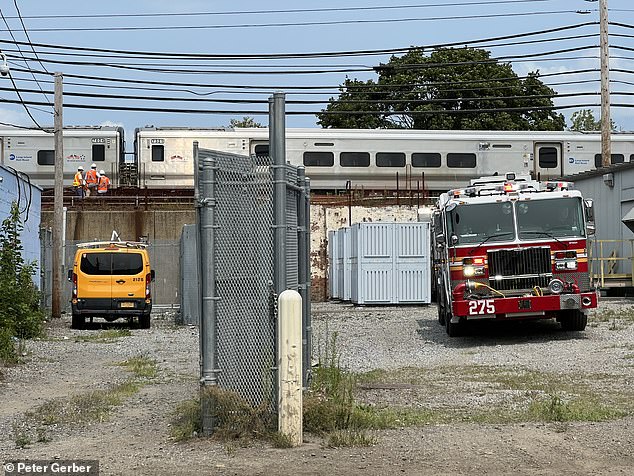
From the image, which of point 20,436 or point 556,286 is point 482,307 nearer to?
point 556,286

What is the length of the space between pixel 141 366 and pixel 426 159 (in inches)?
1123

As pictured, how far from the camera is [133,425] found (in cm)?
1059

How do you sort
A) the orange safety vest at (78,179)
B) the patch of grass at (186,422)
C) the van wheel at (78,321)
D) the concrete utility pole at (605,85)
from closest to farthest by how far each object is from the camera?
the patch of grass at (186,422)
the van wheel at (78,321)
the concrete utility pole at (605,85)
the orange safety vest at (78,179)

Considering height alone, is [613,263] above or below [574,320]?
above

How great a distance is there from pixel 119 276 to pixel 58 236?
3.57 metres

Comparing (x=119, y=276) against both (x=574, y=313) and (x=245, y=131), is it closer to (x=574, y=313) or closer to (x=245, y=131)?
(x=574, y=313)

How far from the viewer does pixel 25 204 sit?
2825 cm

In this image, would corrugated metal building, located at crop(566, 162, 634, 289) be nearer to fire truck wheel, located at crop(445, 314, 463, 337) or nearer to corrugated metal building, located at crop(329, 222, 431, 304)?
corrugated metal building, located at crop(329, 222, 431, 304)

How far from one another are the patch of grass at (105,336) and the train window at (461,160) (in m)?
21.7

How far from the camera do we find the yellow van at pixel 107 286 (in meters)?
25.5

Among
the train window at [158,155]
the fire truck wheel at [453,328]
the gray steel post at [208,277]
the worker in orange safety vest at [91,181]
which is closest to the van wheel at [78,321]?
the fire truck wheel at [453,328]

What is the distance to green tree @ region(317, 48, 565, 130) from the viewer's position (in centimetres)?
6800

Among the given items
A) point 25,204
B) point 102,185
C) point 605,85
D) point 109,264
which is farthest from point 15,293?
point 605,85

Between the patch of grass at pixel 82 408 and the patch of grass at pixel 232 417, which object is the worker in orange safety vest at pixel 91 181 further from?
the patch of grass at pixel 232 417
